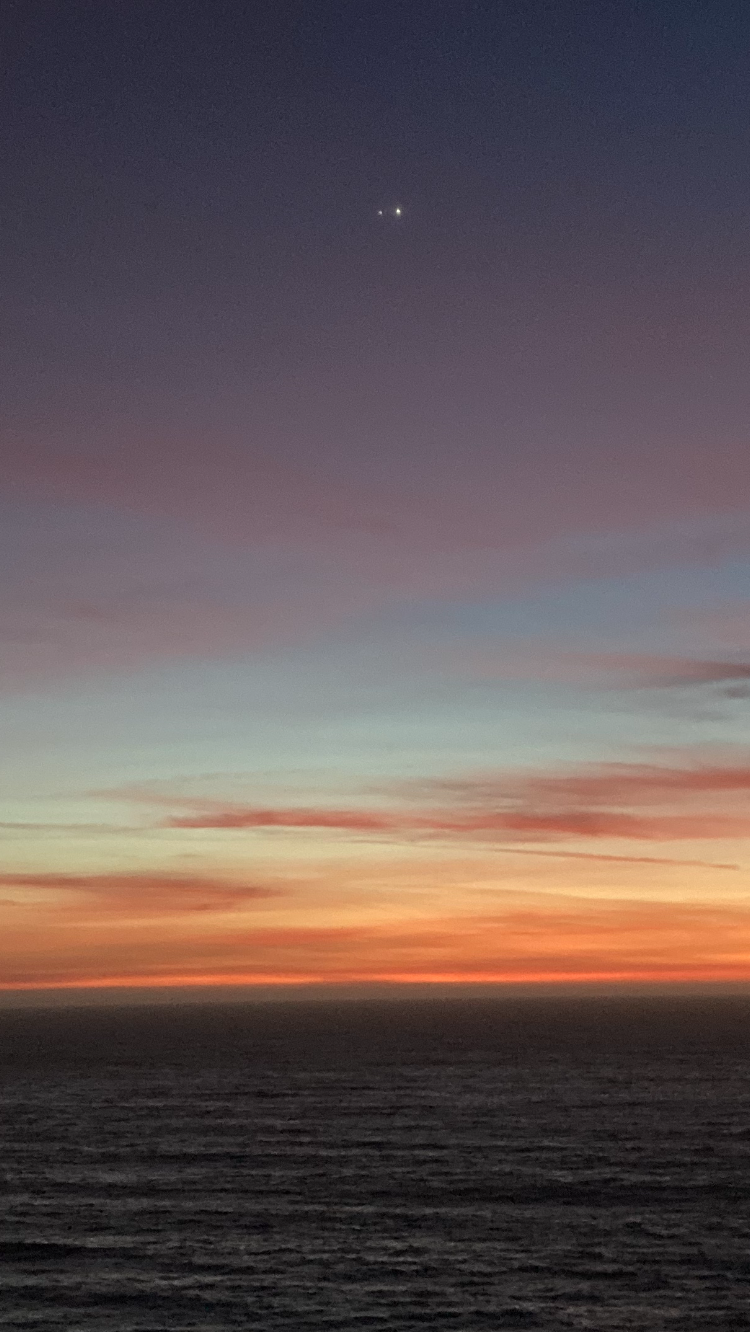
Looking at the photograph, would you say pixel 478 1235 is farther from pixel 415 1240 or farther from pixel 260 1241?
pixel 260 1241

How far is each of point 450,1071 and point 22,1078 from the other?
181ft

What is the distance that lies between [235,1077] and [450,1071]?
92.6 feet

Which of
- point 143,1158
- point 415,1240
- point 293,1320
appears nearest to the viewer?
point 293,1320

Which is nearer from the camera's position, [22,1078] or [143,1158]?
[143,1158]

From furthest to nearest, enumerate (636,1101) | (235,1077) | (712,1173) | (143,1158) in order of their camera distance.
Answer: (235,1077) → (636,1101) → (143,1158) → (712,1173)

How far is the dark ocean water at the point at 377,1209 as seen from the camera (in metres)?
58.9

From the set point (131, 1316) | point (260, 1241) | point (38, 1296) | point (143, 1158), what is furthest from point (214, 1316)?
point (143, 1158)

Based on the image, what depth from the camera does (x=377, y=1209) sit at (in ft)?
258

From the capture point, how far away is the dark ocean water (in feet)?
193

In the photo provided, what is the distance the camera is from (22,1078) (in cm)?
16550

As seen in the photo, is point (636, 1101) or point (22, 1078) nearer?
point (636, 1101)

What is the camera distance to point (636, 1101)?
132375 mm

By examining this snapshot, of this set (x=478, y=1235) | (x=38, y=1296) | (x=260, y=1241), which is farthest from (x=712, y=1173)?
(x=38, y=1296)

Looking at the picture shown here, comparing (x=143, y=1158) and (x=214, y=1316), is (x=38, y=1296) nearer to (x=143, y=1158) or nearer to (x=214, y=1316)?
(x=214, y=1316)
